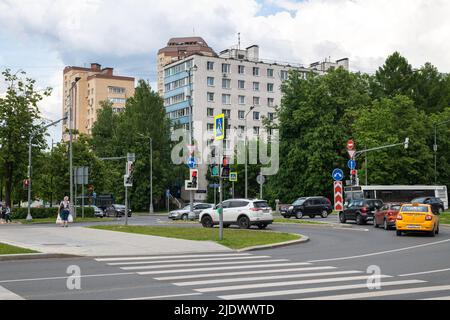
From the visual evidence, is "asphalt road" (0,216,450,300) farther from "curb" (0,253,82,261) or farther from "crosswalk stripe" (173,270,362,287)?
"curb" (0,253,82,261)

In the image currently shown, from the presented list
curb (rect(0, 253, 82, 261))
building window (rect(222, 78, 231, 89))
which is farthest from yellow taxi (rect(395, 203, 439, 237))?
building window (rect(222, 78, 231, 89))

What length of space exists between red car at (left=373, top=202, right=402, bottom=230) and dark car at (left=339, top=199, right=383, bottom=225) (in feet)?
8.31

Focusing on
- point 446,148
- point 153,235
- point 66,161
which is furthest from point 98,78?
point 153,235

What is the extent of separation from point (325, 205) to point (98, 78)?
3682 inches

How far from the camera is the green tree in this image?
46312 millimetres

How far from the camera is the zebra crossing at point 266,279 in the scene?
34.3ft

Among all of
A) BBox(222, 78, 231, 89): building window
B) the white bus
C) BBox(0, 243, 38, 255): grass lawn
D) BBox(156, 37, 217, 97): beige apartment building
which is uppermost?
BBox(156, 37, 217, 97): beige apartment building

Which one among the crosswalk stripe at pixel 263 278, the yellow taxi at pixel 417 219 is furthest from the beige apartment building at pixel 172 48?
the crosswalk stripe at pixel 263 278

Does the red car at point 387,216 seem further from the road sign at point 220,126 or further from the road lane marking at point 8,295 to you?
the road lane marking at point 8,295

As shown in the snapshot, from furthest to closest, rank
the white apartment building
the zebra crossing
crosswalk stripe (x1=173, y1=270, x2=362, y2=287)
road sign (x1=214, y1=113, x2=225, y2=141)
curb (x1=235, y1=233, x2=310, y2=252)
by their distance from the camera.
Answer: the white apartment building < road sign (x1=214, y1=113, x2=225, y2=141) < curb (x1=235, y1=233, x2=310, y2=252) < crosswalk stripe (x1=173, y1=270, x2=362, y2=287) < the zebra crossing

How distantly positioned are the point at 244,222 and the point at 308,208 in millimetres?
17333

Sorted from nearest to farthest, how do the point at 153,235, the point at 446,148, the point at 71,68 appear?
the point at 153,235 < the point at 446,148 < the point at 71,68

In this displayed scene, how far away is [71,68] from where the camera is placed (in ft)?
479
